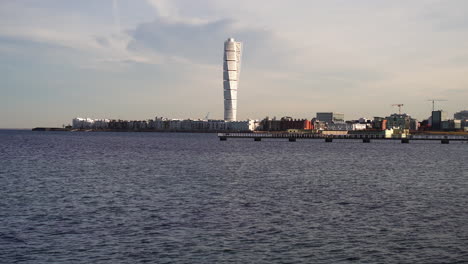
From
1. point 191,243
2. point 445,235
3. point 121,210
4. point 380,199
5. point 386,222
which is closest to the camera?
point 191,243

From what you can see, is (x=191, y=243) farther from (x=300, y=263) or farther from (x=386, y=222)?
(x=386, y=222)

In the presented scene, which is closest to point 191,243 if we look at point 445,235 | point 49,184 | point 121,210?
point 121,210

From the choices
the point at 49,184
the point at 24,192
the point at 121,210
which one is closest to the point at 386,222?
the point at 121,210

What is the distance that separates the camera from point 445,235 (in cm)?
2502

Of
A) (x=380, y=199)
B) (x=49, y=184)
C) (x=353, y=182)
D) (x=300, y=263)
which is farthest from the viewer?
(x=353, y=182)

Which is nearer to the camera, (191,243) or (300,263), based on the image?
(300,263)

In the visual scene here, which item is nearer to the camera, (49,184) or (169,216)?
(169,216)

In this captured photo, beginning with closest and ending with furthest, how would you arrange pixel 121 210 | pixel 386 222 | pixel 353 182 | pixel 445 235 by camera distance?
pixel 445 235 < pixel 386 222 < pixel 121 210 < pixel 353 182

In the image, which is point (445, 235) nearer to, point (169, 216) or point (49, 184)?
point (169, 216)

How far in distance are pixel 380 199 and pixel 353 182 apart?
1260cm

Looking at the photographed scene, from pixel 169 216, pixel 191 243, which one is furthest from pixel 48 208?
pixel 191 243

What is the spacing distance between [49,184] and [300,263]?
107 ft

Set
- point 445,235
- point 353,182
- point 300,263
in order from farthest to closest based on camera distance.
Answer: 1. point 353,182
2. point 445,235
3. point 300,263

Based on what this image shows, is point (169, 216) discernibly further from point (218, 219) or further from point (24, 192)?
point (24, 192)
